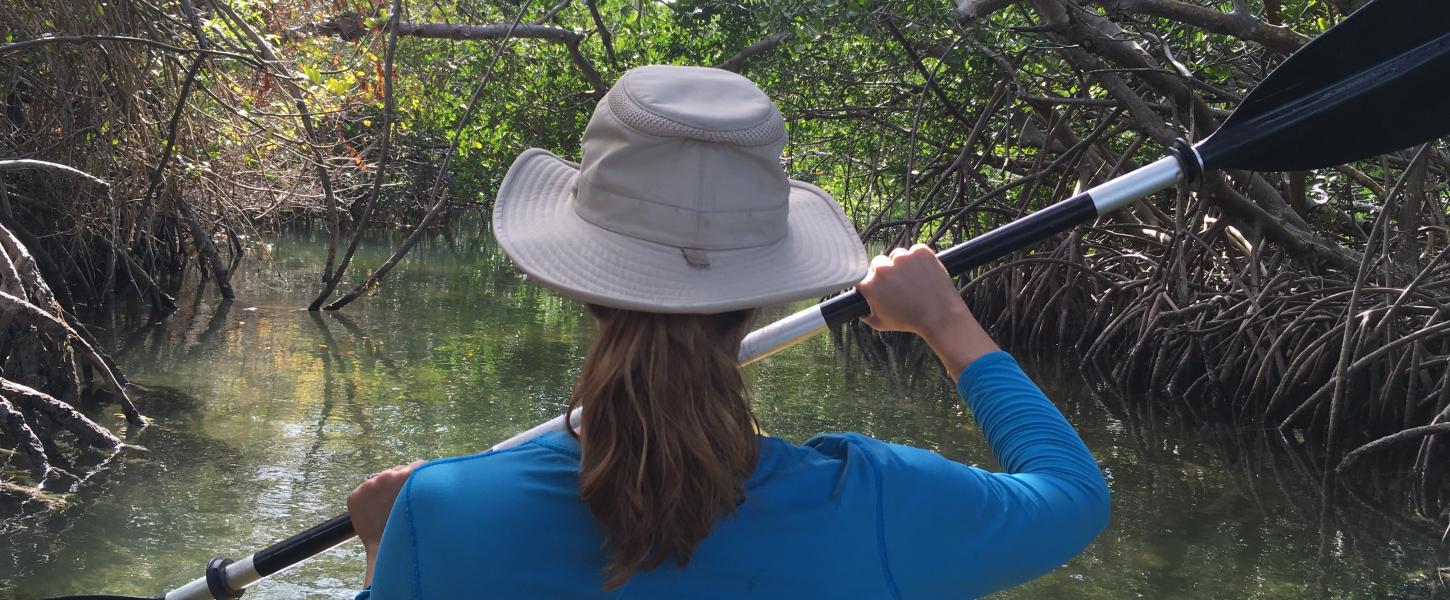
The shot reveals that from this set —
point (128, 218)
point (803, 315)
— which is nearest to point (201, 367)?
point (128, 218)

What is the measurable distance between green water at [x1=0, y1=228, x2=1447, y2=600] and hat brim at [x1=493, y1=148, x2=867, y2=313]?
105 inches

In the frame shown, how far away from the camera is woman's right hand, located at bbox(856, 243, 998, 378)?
3.32ft

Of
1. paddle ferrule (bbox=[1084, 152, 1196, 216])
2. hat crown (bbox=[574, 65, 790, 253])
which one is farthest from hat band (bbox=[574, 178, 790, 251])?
paddle ferrule (bbox=[1084, 152, 1196, 216])

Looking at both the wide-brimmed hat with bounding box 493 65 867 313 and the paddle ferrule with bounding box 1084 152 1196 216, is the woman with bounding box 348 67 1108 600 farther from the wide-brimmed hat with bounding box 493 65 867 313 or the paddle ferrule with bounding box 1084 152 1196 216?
the paddle ferrule with bounding box 1084 152 1196 216

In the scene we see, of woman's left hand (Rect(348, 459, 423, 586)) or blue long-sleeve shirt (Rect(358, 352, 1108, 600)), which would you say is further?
woman's left hand (Rect(348, 459, 423, 586))

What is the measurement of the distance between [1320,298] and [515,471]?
5.73m

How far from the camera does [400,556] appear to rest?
83 cm

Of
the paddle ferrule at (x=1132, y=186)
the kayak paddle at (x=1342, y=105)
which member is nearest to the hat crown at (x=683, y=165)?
the paddle ferrule at (x=1132, y=186)

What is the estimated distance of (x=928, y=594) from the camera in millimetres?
893

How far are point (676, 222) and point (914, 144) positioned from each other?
5844 mm

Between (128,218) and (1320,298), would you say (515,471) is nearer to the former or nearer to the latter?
(1320,298)

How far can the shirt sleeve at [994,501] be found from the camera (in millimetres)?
872

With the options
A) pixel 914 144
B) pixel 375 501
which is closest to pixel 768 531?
pixel 375 501

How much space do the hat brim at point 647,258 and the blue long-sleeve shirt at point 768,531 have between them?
0.11 meters
